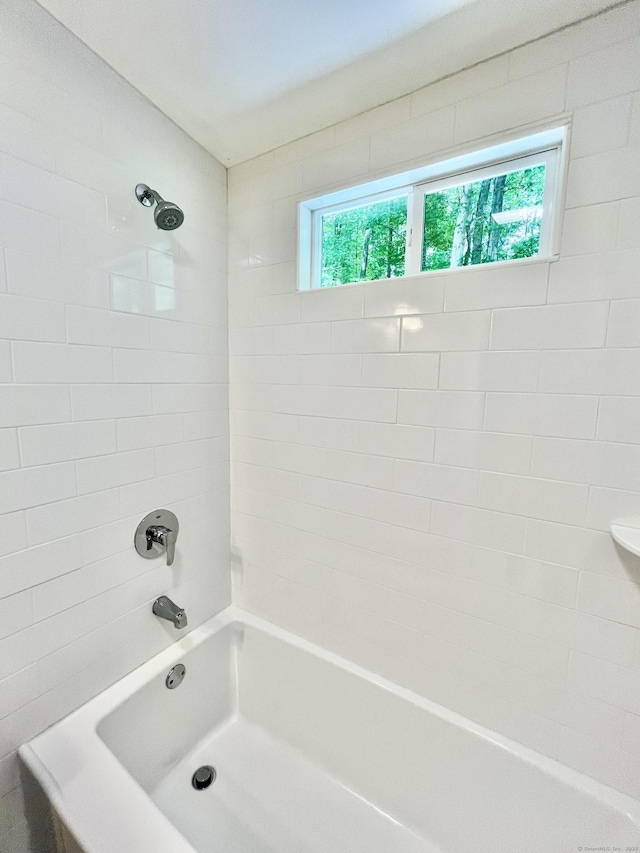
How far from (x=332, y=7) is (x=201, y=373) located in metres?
1.12

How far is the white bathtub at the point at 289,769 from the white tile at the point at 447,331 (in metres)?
1.21

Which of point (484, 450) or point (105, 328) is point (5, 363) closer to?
point (105, 328)

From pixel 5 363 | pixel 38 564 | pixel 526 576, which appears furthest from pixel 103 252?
pixel 526 576

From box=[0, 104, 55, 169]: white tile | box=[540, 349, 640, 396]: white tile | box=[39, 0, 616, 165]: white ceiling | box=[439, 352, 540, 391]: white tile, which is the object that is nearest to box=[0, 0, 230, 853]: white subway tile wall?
box=[0, 104, 55, 169]: white tile

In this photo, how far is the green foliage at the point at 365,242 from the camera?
1.35 metres

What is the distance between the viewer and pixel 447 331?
46.3 inches

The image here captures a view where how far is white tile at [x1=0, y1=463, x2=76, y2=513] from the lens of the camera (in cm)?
100

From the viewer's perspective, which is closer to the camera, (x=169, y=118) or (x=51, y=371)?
(x=51, y=371)

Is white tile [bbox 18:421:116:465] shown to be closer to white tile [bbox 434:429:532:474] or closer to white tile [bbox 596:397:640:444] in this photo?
white tile [bbox 434:429:532:474]

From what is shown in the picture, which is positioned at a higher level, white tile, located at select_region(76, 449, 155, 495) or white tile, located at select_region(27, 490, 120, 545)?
white tile, located at select_region(76, 449, 155, 495)

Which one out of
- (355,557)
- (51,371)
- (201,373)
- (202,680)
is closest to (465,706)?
(355,557)

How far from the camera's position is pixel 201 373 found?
154 cm

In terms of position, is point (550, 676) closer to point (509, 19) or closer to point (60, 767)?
point (60, 767)

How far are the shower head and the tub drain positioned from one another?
1.96 m
